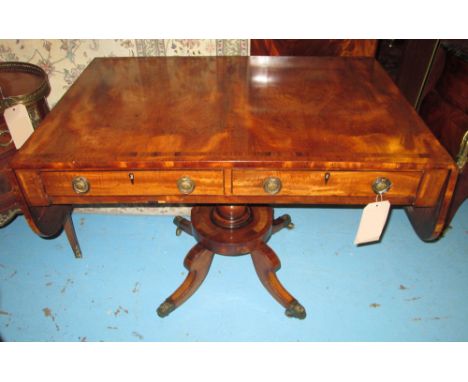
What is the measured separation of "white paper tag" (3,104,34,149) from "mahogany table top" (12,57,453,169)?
12 centimetres

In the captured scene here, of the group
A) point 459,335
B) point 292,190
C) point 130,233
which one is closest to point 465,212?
point 459,335

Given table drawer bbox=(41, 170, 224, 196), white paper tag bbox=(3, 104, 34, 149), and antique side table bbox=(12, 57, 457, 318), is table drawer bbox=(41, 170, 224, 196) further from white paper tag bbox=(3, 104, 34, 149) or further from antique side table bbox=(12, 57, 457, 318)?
white paper tag bbox=(3, 104, 34, 149)

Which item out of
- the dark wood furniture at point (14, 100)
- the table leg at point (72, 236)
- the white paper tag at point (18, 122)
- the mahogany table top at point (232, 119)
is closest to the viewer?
the mahogany table top at point (232, 119)

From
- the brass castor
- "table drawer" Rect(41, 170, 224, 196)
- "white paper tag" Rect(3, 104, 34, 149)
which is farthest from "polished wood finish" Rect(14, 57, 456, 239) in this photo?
the brass castor

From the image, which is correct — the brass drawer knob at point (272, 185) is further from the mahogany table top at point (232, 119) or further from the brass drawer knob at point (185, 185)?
the brass drawer knob at point (185, 185)

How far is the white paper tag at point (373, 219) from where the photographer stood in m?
1.06

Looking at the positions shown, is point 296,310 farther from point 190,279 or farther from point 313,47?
point 313,47

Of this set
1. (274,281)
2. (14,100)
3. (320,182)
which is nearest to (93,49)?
(14,100)

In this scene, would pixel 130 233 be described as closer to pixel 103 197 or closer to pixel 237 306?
pixel 237 306

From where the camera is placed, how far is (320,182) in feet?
3.43

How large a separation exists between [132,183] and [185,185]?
6.3 inches

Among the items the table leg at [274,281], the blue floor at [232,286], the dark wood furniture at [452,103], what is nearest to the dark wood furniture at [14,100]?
the blue floor at [232,286]

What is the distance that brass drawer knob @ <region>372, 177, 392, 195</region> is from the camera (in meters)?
1.03

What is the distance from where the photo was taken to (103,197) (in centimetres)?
109
